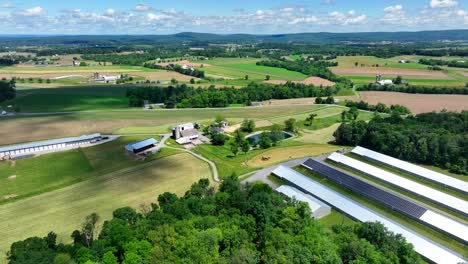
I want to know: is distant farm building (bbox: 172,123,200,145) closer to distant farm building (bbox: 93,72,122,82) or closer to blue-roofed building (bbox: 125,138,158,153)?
blue-roofed building (bbox: 125,138,158,153)

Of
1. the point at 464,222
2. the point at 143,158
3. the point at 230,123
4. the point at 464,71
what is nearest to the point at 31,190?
the point at 143,158

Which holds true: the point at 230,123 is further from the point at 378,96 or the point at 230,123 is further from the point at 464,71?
Answer: the point at 464,71

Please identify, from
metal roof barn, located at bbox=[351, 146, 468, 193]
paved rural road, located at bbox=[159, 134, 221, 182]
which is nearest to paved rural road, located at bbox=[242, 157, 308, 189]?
paved rural road, located at bbox=[159, 134, 221, 182]

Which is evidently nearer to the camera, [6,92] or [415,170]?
[415,170]

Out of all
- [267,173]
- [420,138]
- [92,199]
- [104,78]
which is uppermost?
[104,78]

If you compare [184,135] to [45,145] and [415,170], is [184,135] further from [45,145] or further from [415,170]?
[415,170]

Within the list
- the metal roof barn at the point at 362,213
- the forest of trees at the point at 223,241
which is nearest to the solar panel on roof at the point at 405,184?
the metal roof barn at the point at 362,213

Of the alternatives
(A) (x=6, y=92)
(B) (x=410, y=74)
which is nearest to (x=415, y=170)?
(B) (x=410, y=74)
